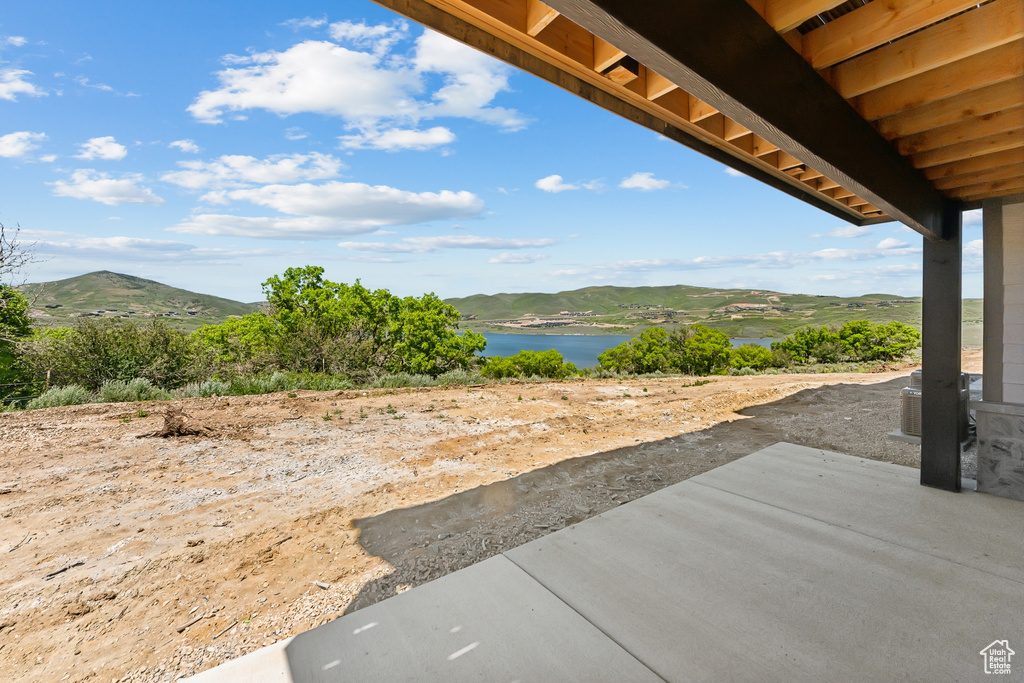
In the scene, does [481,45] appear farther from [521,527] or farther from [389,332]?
[389,332]

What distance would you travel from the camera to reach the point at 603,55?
1540 millimetres

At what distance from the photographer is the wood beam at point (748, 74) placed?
92 cm

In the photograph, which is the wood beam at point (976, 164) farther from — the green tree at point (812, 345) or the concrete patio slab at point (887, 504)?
the green tree at point (812, 345)

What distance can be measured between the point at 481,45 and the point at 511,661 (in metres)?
2.14

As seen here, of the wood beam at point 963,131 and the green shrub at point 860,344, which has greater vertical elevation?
the wood beam at point 963,131

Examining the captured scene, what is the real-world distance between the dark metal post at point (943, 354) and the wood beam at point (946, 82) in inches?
66.0

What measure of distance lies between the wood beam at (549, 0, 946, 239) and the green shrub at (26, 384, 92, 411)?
9.25 m

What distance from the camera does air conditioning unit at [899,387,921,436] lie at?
4305 mm

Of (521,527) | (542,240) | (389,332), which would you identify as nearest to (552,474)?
(521,527)

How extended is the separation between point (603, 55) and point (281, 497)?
3.86m

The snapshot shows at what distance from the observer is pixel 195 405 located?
6.59 metres

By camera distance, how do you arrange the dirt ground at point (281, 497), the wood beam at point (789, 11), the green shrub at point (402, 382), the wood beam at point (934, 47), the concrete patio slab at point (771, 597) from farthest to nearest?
the green shrub at point (402, 382)
the dirt ground at point (281, 497)
the concrete patio slab at point (771, 597)
the wood beam at point (934, 47)
the wood beam at point (789, 11)

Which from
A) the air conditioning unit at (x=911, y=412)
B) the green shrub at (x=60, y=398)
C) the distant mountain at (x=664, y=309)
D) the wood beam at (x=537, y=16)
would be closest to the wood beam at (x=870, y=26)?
the wood beam at (x=537, y=16)

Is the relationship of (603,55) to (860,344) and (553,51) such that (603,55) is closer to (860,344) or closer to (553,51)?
(553,51)
